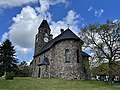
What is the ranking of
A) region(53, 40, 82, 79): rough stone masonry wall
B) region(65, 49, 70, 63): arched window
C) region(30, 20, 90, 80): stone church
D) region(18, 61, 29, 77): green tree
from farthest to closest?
region(18, 61, 29, 77): green tree < region(65, 49, 70, 63): arched window < region(30, 20, 90, 80): stone church < region(53, 40, 82, 79): rough stone masonry wall

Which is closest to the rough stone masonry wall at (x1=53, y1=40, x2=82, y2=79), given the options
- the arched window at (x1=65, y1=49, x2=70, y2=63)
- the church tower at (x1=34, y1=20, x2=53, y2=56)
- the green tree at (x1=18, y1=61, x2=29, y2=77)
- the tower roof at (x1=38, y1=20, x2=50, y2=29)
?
the arched window at (x1=65, y1=49, x2=70, y2=63)

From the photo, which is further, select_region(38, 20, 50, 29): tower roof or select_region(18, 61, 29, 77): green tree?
select_region(38, 20, 50, 29): tower roof

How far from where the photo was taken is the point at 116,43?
2511 centimetres

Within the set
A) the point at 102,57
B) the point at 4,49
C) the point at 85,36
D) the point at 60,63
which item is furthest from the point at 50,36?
the point at 102,57

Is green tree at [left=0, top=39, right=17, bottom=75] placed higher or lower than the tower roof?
lower

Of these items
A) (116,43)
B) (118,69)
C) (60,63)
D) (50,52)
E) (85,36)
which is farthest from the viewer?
(50,52)

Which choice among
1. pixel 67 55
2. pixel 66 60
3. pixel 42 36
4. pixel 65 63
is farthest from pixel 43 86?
pixel 42 36

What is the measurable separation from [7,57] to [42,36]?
12130 millimetres

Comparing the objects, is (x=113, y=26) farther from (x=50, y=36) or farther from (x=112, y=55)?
(x=50, y=36)

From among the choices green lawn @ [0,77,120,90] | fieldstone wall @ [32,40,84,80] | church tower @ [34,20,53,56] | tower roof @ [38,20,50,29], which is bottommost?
green lawn @ [0,77,120,90]

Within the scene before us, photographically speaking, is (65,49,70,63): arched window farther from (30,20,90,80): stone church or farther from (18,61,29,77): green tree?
(18,61,29,77): green tree

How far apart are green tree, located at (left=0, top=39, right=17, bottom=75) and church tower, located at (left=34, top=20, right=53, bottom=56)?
7736 millimetres

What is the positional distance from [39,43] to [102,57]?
26442 millimetres

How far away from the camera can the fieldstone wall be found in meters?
28.7
